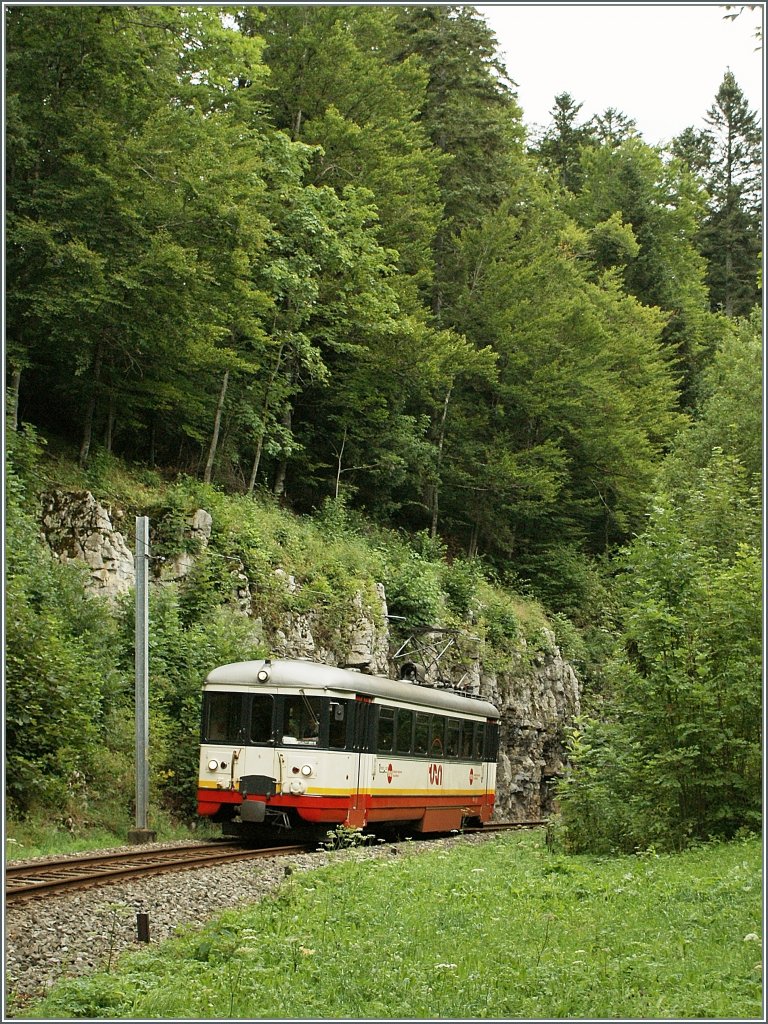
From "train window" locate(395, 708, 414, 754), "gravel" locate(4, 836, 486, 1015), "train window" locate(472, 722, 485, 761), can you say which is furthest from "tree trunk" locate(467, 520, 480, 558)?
"gravel" locate(4, 836, 486, 1015)

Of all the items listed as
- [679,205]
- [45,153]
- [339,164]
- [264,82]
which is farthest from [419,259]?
[679,205]

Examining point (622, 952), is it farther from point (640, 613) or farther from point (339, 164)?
point (339, 164)

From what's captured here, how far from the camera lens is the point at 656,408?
42469 millimetres

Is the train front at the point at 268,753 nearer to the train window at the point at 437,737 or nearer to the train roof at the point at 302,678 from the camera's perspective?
the train roof at the point at 302,678

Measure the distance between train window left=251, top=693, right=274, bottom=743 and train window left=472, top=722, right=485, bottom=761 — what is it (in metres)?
7.32

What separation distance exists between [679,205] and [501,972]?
5407 centimetres

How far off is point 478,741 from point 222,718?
7839 mm

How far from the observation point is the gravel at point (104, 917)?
7465mm

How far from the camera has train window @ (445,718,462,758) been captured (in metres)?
20.2

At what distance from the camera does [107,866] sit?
11.9 meters

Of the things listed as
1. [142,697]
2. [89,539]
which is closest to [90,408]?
[89,539]

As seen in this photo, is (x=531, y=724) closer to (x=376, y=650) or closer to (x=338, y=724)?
(x=376, y=650)

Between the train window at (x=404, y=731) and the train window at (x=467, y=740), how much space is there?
3.18m

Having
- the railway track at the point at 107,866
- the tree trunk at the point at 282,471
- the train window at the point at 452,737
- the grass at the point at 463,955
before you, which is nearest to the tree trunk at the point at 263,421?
the tree trunk at the point at 282,471
